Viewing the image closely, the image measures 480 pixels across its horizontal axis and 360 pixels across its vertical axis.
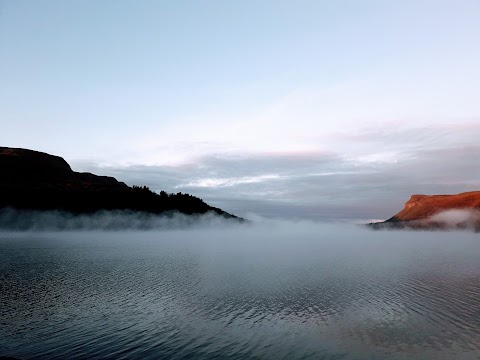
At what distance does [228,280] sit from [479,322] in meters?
32.2

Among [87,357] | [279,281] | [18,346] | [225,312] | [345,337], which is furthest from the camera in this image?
[279,281]

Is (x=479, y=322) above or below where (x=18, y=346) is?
below

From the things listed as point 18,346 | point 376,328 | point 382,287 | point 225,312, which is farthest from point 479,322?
point 18,346

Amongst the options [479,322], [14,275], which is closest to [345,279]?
[479,322]

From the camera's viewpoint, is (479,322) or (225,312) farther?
(225,312)

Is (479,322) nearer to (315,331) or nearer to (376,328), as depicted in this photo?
(376,328)

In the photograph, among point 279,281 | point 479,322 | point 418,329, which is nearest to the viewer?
point 418,329

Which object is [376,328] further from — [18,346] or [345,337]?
[18,346]

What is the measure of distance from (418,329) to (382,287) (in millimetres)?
20247

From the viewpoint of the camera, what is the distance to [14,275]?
186ft

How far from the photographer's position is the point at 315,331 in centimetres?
2927

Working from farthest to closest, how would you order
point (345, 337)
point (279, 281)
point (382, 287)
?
point (279, 281), point (382, 287), point (345, 337)

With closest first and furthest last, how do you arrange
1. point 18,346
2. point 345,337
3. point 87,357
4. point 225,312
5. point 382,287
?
1. point 87,357
2. point 18,346
3. point 345,337
4. point 225,312
5. point 382,287

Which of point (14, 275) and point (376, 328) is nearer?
point (376, 328)
